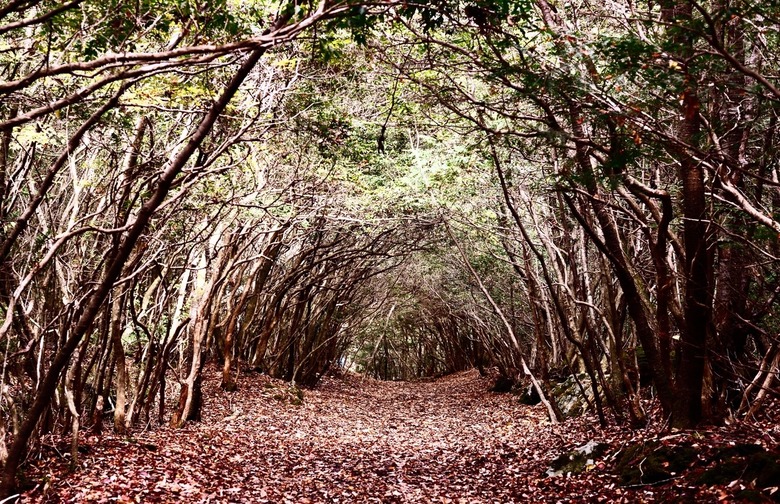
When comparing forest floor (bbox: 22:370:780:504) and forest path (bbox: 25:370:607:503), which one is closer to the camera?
forest floor (bbox: 22:370:780:504)

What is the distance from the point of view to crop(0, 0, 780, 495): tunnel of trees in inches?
217

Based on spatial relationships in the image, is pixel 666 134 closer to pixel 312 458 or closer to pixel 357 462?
pixel 357 462

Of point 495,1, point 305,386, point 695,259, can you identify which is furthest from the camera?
point 305,386

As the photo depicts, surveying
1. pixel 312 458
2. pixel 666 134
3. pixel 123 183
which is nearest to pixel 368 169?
pixel 312 458

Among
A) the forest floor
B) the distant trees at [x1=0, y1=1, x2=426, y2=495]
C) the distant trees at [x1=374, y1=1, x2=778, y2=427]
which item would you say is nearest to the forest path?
the forest floor

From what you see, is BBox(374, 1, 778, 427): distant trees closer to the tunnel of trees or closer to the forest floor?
the tunnel of trees

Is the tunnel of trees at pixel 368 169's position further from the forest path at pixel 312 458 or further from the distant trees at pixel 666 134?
the forest path at pixel 312 458

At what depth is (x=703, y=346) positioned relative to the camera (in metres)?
7.08

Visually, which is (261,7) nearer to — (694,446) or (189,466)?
(189,466)

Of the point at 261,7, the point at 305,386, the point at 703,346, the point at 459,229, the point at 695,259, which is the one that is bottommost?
the point at 305,386

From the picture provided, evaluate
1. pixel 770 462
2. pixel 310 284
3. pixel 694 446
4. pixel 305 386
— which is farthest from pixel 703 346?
pixel 305 386

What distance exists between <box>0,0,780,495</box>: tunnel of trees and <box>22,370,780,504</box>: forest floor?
0.59 meters

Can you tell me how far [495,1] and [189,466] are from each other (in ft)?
22.9

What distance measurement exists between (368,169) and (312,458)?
7.27 metres
